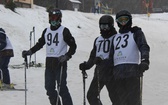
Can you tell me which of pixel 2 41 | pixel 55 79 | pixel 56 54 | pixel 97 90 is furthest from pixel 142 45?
pixel 2 41

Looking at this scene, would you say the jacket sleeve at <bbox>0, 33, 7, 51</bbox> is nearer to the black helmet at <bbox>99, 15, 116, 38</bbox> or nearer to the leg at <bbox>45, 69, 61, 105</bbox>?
the leg at <bbox>45, 69, 61, 105</bbox>

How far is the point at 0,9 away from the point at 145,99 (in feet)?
59.0

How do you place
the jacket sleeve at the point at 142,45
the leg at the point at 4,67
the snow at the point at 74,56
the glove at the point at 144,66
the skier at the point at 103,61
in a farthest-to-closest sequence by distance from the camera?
the leg at the point at 4,67, the snow at the point at 74,56, the skier at the point at 103,61, the jacket sleeve at the point at 142,45, the glove at the point at 144,66

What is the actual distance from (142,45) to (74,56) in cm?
1338

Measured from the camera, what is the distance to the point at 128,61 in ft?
16.1

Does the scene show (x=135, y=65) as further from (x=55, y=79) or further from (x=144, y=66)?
(x=55, y=79)

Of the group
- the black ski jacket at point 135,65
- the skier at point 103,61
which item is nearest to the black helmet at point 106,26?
the skier at point 103,61

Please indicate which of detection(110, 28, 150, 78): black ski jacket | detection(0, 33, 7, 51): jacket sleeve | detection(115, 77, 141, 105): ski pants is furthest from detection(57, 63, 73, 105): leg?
detection(0, 33, 7, 51): jacket sleeve

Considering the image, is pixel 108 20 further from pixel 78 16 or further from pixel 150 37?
pixel 78 16

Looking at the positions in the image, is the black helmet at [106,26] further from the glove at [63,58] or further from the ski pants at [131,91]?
the ski pants at [131,91]

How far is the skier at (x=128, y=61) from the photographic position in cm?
486

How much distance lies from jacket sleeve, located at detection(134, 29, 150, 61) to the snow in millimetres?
3240

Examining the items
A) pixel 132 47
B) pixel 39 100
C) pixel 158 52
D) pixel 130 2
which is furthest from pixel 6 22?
pixel 130 2

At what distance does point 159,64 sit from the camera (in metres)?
16.5
